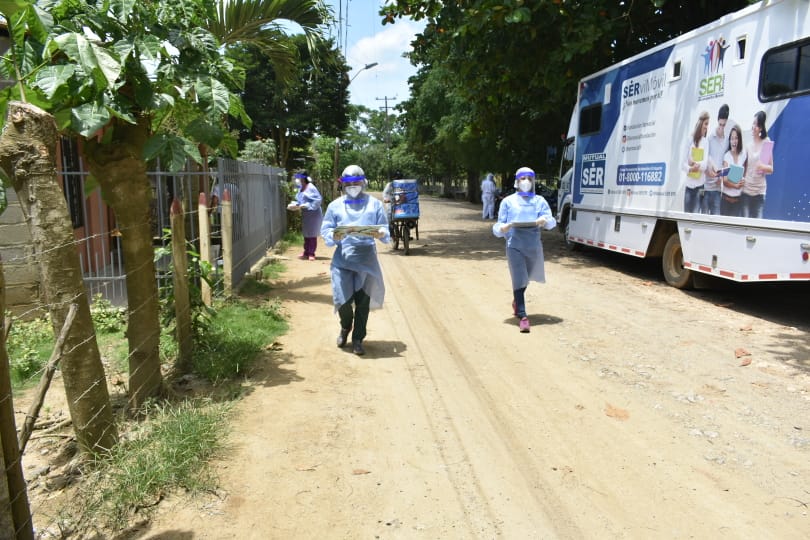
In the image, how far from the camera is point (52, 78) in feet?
10.2

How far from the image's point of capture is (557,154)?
927 inches

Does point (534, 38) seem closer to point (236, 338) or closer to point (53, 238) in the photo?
point (236, 338)

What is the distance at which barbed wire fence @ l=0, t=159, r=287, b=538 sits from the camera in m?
3.54

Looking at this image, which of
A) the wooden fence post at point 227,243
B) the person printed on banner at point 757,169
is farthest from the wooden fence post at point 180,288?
the person printed on banner at point 757,169

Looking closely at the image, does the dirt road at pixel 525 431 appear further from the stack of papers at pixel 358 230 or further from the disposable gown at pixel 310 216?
the disposable gown at pixel 310 216

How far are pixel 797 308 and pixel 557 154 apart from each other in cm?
1576

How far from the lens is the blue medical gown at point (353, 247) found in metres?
6.25

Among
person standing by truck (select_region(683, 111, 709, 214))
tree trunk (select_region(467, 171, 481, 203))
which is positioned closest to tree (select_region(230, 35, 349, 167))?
tree trunk (select_region(467, 171, 481, 203))

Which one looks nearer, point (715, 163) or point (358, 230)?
point (358, 230)

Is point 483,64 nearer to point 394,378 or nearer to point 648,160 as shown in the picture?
point 648,160

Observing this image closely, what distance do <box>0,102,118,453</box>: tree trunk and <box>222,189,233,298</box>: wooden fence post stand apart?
15.1 feet

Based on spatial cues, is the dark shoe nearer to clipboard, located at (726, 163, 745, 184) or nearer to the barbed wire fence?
the barbed wire fence

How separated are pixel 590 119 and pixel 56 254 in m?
11.3

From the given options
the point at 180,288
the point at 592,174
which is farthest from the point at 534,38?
the point at 180,288
